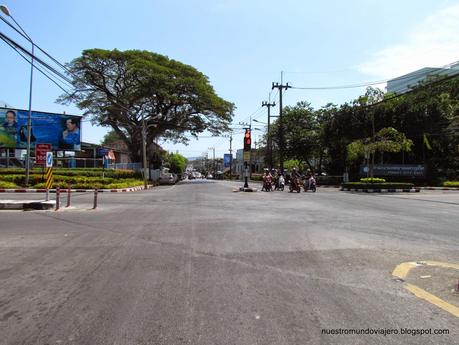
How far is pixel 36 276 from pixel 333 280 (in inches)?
175

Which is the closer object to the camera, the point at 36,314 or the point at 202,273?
the point at 36,314

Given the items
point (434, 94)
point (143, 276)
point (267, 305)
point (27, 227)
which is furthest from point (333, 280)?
point (434, 94)

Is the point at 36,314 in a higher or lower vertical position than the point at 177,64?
lower

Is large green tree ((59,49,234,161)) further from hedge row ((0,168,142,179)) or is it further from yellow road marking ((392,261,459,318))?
yellow road marking ((392,261,459,318))

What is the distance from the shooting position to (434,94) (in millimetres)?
50812

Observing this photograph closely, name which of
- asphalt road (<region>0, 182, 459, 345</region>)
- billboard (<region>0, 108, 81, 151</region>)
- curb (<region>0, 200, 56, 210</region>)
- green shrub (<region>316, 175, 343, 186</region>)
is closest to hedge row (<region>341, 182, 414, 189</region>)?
green shrub (<region>316, 175, 343, 186</region>)

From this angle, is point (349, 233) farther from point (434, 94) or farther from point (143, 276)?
point (434, 94)

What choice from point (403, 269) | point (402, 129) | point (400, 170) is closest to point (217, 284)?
point (403, 269)

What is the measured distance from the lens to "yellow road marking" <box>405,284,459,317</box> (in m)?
5.15

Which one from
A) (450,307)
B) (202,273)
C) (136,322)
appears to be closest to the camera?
(136,322)

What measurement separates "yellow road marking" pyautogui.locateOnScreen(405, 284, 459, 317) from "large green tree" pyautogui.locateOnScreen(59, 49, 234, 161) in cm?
4120

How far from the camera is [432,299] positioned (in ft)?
18.3

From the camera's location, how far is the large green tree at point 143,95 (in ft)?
153

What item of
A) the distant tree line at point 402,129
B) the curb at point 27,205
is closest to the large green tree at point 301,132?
the distant tree line at point 402,129
